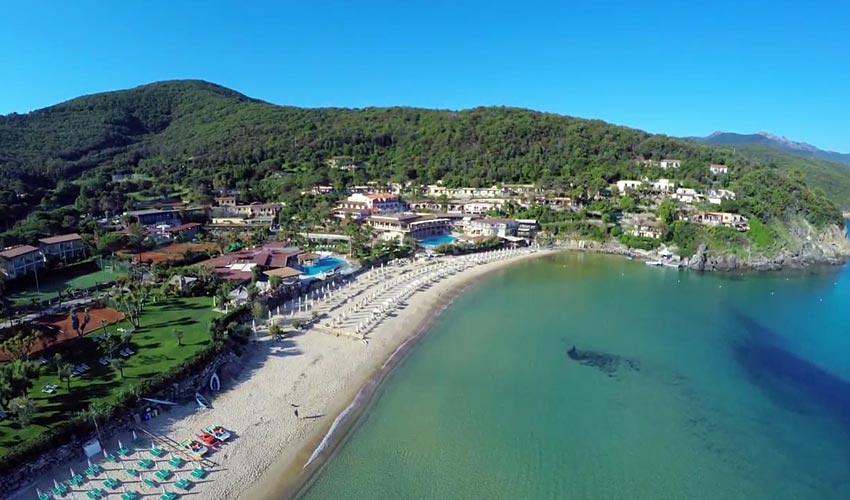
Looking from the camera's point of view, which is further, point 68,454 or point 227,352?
point 227,352

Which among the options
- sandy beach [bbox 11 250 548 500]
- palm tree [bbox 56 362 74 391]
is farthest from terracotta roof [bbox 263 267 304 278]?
palm tree [bbox 56 362 74 391]

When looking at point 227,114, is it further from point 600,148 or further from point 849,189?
point 849,189

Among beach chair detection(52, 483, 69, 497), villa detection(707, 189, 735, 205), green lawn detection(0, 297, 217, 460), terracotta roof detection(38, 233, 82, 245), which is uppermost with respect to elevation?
villa detection(707, 189, 735, 205)

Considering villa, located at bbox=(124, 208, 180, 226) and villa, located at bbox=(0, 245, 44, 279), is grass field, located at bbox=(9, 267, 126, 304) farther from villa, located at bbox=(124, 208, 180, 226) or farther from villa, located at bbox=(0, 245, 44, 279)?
villa, located at bbox=(124, 208, 180, 226)

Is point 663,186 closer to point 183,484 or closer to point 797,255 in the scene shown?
point 797,255

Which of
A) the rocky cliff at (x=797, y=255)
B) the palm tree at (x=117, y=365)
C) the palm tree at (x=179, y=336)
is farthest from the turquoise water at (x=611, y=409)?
the rocky cliff at (x=797, y=255)

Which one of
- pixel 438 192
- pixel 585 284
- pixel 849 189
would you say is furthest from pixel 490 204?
pixel 849 189

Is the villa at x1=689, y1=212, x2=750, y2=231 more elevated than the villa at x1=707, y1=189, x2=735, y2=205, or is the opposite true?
the villa at x1=707, y1=189, x2=735, y2=205
